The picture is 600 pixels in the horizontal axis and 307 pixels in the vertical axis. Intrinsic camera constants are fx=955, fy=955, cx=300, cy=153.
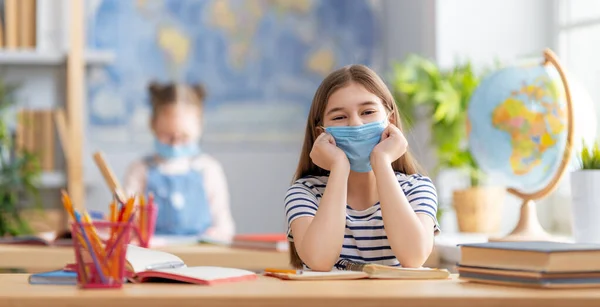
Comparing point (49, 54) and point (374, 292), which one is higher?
point (49, 54)

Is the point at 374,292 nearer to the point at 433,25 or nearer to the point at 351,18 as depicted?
the point at 433,25

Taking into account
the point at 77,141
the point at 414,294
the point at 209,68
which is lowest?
the point at 414,294

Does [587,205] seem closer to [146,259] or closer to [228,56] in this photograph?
[146,259]

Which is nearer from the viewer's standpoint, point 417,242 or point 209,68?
point 417,242

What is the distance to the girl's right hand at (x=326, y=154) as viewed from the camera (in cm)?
202

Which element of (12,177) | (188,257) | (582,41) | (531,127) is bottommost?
(188,257)

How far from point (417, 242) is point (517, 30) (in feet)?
7.03

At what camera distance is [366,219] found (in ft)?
6.90

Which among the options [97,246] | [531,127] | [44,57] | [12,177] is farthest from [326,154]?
[44,57]

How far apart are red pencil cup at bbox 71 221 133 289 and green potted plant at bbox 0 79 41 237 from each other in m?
2.60

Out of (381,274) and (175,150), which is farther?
(175,150)

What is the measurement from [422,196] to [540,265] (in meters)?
0.62

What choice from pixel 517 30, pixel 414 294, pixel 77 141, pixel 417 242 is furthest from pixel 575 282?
pixel 77 141

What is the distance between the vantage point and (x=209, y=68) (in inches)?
186
